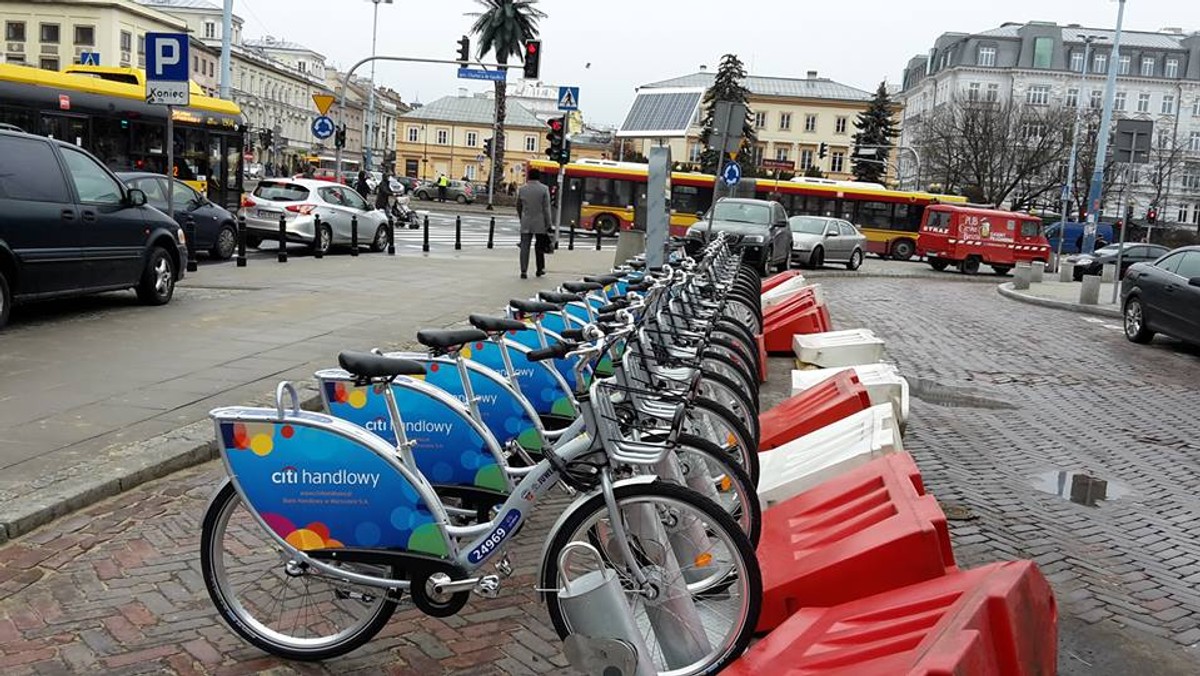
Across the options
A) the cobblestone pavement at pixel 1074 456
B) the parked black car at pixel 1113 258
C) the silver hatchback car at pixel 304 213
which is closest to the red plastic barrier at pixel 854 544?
the cobblestone pavement at pixel 1074 456

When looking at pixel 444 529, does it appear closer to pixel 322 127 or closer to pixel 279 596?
pixel 279 596

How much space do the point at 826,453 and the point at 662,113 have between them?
44609 mm

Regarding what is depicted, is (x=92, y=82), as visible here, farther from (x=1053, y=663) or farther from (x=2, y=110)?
(x=1053, y=663)

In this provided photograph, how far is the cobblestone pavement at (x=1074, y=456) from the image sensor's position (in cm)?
498

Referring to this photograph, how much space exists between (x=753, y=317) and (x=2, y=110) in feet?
48.3

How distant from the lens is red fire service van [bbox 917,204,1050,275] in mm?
36281

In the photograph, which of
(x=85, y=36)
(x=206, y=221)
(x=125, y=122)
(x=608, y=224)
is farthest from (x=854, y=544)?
(x=85, y=36)

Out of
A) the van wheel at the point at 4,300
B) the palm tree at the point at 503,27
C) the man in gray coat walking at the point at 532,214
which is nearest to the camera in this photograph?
the van wheel at the point at 4,300

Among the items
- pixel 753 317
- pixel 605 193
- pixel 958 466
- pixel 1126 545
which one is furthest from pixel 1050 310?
pixel 605 193

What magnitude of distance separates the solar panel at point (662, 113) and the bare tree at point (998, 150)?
2189 centimetres

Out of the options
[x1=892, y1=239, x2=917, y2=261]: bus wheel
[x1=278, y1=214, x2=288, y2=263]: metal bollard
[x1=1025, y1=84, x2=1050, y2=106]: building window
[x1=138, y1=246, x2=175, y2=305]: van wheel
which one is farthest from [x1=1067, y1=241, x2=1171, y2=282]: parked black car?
[x1=1025, y1=84, x2=1050, y2=106]: building window

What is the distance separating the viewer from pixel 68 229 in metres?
10.5

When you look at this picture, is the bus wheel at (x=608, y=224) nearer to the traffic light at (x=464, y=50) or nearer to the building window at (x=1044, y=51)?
the traffic light at (x=464, y=50)

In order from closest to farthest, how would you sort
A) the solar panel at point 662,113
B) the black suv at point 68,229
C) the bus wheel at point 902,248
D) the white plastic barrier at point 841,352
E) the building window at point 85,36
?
the white plastic barrier at point 841,352 → the black suv at point 68,229 → the bus wheel at point 902,248 → the solar panel at point 662,113 → the building window at point 85,36
